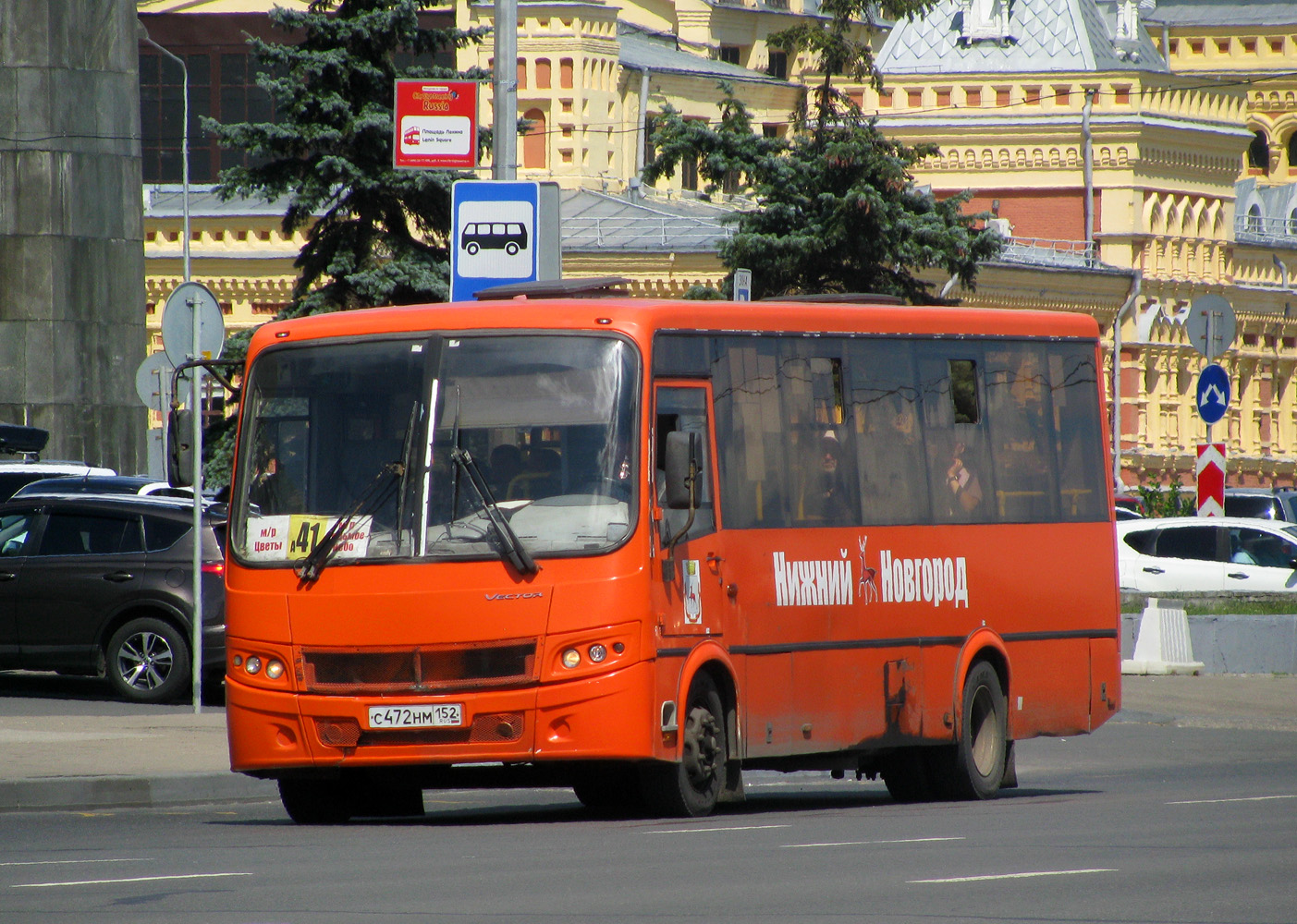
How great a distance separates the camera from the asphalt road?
9789 mm

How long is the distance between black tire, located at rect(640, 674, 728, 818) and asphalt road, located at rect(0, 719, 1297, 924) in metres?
0.15

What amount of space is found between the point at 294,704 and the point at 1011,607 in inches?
190

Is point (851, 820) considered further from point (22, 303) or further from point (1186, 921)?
point (22, 303)

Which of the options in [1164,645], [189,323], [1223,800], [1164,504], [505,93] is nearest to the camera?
[1223,800]

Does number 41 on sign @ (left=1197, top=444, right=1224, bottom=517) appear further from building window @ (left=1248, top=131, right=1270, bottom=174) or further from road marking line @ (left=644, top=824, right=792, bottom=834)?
building window @ (left=1248, top=131, right=1270, bottom=174)

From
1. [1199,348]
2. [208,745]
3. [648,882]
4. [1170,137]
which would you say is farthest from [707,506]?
[1170,137]

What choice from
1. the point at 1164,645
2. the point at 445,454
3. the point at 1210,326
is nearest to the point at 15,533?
the point at 445,454

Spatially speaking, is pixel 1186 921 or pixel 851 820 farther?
Result: pixel 851 820

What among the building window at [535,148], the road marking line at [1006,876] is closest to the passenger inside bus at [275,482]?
the road marking line at [1006,876]

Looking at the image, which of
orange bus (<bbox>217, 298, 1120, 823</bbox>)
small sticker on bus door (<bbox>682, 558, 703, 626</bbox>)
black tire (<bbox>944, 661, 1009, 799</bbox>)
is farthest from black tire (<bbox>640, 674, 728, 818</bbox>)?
black tire (<bbox>944, 661, 1009, 799</bbox>)

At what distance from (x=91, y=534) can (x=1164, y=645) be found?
11.1 meters

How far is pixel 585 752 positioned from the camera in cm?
1304

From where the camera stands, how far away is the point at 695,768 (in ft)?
45.1

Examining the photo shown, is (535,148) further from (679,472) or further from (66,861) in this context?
(66,861)
